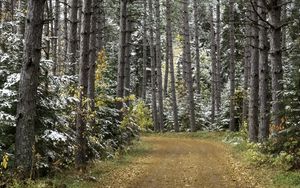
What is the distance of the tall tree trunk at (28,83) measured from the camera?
28.2ft

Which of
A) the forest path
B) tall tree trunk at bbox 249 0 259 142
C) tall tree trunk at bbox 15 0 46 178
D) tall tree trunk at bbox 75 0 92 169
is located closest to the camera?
tall tree trunk at bbox 15 0 46 178

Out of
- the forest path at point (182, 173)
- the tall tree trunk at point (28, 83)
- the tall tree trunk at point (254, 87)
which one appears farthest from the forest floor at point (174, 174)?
the tall tree trunk at point (254, 87)

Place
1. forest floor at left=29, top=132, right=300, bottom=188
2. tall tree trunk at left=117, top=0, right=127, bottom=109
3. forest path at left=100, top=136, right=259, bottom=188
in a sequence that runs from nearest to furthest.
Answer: forest floor at left=29, top=132, right=300, bottom=188, forest path at left=100, top=136, right=259, bottom=188, tall tree trunk at left=117, top=0, right=127, bottom=109

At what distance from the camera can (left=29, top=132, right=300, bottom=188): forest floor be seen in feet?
34.7

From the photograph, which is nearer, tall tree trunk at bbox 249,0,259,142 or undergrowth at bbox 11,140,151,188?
undergrowth at bbox 11,140,151,188

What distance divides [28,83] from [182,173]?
5569 mm

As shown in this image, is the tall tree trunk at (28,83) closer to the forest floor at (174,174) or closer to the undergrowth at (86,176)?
the undergrowth at (86,176)

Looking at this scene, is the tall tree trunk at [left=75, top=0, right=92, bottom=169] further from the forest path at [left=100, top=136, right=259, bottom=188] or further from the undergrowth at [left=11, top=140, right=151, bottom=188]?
the forest path at [left=100, top=136, right=259, bottom=188]

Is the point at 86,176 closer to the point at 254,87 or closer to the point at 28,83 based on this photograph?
the point at 28,83

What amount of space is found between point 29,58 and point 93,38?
733 cm

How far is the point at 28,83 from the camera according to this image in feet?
28.2

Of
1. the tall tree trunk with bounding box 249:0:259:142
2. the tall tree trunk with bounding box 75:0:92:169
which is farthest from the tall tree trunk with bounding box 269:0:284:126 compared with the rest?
the tall tree trunk with bounding box 75:0:92:169

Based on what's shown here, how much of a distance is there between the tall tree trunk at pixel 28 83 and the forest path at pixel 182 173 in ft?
8.45

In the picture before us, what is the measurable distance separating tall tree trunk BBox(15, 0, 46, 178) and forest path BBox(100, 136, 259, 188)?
2.57 meters
